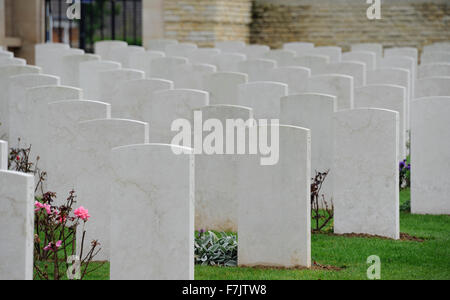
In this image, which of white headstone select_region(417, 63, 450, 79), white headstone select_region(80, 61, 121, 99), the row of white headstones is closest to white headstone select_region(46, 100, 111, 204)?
the row of white headstones

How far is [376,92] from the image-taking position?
31.2ft

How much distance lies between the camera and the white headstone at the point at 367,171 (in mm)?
7094

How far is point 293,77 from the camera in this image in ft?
36.2

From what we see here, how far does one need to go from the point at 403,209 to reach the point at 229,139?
A: 7.23 feet

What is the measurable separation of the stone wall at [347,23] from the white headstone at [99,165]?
589 inches

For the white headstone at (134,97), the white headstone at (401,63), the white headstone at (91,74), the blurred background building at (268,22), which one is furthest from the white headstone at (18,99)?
the blurred background building at (268,22)

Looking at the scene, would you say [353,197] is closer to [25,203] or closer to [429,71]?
[25,203]

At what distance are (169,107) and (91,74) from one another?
3362mm

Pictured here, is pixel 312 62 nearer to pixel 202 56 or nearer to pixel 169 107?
pixel 202 56

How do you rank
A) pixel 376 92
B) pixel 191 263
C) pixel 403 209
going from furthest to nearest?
pixel 376 92, pixel 403 209, pixel 191 263

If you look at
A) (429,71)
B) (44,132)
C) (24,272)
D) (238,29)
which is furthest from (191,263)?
(238,29)

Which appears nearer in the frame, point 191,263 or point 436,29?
point 191,263

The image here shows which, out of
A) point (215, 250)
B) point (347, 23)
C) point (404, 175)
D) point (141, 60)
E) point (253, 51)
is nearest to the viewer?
point (215, 250)

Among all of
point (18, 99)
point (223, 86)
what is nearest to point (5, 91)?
point (18, 99)
